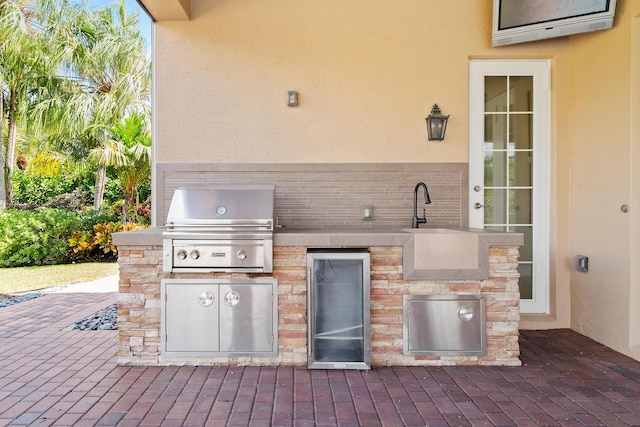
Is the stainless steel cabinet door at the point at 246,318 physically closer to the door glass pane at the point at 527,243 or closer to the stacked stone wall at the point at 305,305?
the stacked stone wall at the point at 305,305

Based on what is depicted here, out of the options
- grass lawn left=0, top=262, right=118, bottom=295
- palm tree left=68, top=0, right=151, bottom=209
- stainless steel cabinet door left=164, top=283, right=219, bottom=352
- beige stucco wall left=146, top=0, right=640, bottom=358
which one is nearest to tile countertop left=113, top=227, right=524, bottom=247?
stainless steel cabinet door left=164, top=283, right=219, bottom=352

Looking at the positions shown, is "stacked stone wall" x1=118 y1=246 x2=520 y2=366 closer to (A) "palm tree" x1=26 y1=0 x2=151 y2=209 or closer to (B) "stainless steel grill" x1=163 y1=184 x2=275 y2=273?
(B) "stainless steel grill" x1=163 y1=184 x2=275 y2=273

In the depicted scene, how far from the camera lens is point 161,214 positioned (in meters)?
3.89

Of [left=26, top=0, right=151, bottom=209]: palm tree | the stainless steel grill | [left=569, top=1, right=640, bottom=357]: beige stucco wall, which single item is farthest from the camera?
[left=26, top=0, right=151, bottom=209]: palm tree

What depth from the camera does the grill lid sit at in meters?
3.06

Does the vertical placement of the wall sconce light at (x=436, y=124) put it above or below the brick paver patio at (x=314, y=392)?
above

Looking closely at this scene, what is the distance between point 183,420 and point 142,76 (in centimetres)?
981

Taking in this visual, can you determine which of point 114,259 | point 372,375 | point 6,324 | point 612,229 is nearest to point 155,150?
point 6,324

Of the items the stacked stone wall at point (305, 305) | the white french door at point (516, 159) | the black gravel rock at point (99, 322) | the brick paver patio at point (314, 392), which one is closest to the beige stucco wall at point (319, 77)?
the white french door at point (516, 159)

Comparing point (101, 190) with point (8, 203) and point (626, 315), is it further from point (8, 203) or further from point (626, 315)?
point (626, 315)

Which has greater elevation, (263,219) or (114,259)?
(263,219)

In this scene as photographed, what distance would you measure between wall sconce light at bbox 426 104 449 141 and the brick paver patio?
1954mm

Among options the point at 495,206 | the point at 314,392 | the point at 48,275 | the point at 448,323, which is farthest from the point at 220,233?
the point at 48,275

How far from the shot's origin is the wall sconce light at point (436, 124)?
383 cm
